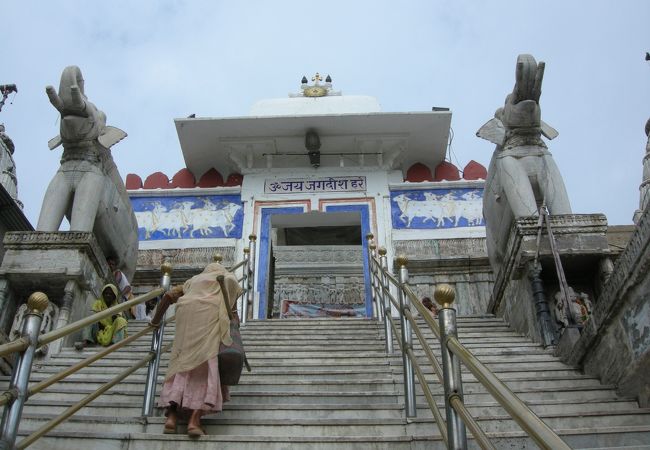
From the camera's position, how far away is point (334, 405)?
416 centimetres

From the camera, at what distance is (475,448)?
10.9 ft

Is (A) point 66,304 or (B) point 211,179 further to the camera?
(B) point 211,179

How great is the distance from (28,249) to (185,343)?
3273 millimetres

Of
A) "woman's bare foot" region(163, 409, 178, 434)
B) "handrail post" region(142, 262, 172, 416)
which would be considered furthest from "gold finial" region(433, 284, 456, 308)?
"handrail post" region(142, 262, 172, 416)

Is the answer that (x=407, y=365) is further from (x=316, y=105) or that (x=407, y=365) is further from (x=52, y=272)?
(x=316, y=105)

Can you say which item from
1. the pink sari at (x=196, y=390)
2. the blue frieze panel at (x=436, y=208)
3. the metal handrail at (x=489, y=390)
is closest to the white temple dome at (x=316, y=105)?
the blue frieze panel at (x=436, y=208)

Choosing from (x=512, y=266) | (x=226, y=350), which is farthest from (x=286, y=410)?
(x=512, y=266)

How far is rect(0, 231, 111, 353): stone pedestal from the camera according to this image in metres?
6.27

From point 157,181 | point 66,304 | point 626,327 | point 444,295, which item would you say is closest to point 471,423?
point 444,295

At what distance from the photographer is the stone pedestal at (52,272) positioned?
627 centimetres

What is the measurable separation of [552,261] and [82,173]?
16.6 feet

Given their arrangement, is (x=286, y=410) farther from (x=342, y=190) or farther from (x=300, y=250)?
(x=300, y=250)

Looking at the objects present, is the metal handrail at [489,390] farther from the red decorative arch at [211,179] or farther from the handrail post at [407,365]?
the red decorative arch at [211,179]

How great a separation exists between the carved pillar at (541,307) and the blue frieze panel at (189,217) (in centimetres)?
608
